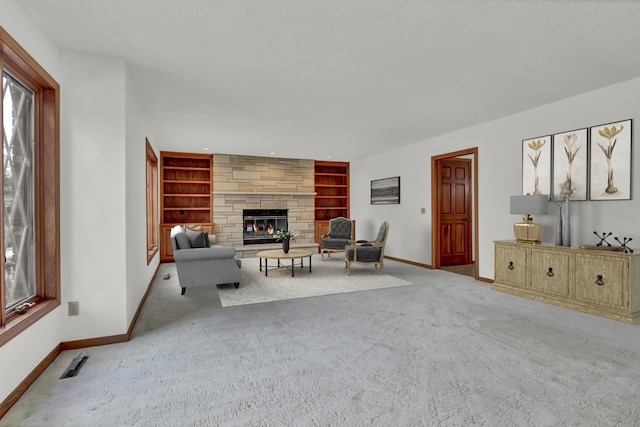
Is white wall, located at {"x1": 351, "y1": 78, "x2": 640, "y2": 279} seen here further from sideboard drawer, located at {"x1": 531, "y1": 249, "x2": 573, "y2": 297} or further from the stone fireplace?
the stone fireplace

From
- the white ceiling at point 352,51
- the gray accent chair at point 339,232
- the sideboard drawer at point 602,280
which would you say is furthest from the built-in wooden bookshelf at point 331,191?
the sideboard drawer at point 602,280

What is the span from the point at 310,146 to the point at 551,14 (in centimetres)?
514

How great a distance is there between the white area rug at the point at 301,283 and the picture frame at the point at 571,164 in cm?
236

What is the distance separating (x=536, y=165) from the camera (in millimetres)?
4430

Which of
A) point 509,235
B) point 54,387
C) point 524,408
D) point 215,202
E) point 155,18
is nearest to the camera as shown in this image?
point 524,408

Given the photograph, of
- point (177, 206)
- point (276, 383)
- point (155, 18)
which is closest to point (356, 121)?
point (155, 18)

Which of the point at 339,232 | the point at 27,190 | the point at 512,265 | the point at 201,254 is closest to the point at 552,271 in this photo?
the point at 512,265

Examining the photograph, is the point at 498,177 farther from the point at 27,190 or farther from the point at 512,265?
the point at 27,190

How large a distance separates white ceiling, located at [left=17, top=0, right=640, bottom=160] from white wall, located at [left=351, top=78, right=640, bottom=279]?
27 centimetres

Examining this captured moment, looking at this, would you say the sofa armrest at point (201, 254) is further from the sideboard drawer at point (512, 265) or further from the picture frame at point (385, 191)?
the picture frame at point (385, 191)

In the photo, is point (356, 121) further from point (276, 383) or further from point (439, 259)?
point (276, 383)

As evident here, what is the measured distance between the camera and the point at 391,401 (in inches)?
77.7

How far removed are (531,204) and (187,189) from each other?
23.5 ft

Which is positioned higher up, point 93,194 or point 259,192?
point 259,192
